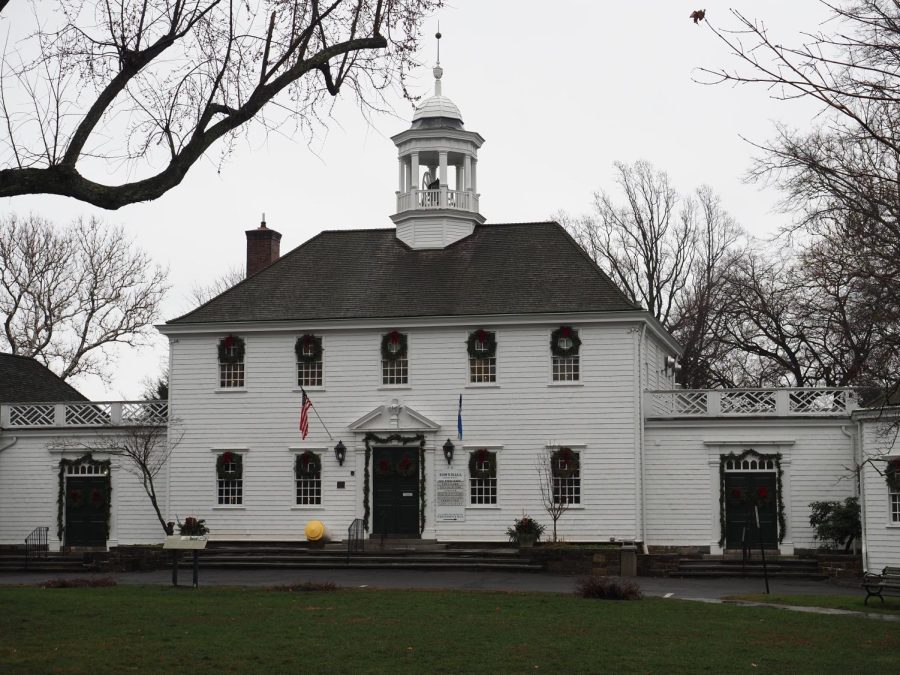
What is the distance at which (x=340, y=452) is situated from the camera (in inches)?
1368

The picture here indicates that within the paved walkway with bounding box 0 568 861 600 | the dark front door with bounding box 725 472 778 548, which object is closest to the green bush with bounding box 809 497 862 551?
the dark front door with bounding box 725 472 778 548

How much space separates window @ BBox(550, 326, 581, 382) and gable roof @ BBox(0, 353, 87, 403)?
17736 mm

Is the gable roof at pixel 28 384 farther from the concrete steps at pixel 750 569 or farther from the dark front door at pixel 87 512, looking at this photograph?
the concrete steps at pixel 750 569

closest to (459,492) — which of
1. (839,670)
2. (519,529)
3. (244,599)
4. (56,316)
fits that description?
(519,529)

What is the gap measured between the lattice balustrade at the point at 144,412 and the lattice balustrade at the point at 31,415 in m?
2.30

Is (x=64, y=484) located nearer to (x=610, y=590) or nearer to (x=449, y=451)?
(x=449, y=451)

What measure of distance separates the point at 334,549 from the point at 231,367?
6.21 m

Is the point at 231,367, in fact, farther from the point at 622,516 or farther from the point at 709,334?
the point at 709,334

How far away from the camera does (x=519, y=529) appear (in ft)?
107

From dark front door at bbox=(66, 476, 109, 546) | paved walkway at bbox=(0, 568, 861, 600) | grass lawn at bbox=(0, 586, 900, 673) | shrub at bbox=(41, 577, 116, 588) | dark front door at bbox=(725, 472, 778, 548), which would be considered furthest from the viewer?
dark front door at bbox=(66, 476, 109, 546)

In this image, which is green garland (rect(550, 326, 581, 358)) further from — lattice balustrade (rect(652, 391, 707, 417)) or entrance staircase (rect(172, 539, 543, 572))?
entrance staircase (rect(172, 539, 543, 572))

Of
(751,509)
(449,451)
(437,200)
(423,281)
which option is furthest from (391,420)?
(751,509)

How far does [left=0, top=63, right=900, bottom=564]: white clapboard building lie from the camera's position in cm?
3325

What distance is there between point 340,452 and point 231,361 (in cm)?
420
